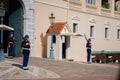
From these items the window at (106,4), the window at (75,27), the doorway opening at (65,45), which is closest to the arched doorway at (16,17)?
the doorway opening at (65,45)

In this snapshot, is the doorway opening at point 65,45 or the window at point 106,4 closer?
the doorway opening at point 65,45

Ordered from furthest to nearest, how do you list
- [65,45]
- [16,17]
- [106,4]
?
[106,4] → [65,45] → [16,17]

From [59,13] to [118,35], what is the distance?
13.7m

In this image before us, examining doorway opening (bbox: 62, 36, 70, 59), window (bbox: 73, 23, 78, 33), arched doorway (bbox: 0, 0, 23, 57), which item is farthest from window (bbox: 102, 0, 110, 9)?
arched doorway (bbox: 0, 0, 23, 57)

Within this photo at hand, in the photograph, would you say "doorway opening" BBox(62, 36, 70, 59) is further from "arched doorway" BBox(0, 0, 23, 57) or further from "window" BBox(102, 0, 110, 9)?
"window" BBox(102, 0, 110, 9)

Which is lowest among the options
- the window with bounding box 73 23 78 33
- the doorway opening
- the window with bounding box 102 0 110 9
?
the doorway opening

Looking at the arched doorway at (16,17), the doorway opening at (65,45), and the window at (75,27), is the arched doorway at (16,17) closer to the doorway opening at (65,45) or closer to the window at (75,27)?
the doorway opening at (65,45)

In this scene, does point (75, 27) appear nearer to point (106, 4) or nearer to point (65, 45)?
point (65, 45)

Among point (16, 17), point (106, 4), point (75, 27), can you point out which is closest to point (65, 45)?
point (75, 27)

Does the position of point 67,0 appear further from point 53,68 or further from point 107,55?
point 53,68

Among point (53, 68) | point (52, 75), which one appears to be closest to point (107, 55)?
point (53, 68)

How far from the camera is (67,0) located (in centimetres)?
3122

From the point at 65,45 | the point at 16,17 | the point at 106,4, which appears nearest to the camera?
the point at 16,17

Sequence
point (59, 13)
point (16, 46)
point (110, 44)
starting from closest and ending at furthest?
1. point (16, 46)
2. point (59, 13)
3. point (110, 44)
